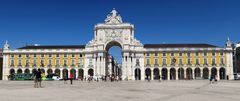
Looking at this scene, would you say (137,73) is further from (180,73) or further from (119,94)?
(119,94)

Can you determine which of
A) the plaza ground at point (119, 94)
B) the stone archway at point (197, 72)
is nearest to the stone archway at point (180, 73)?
the stone archway at point (197, 72)

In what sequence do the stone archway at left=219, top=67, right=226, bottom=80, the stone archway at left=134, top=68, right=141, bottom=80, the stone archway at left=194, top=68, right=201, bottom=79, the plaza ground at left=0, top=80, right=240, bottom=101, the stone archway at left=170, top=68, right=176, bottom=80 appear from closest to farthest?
the plaza ground at left=0, top=80, right=240, bottom=101 → the stone archway at left=219, top=67, right=226, bottom=80 → the stone archway at left=170, top=68, right=176, bottom=80 → the stone archway at left=134, top=68, right=141, bottom=80 → the stone archway at left=194, top=68, right=201, bottom=79

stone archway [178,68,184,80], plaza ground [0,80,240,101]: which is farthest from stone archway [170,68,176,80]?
plaza ground [0,80,240,101]

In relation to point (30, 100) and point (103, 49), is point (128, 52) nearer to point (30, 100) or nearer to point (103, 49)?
point (103, 49)

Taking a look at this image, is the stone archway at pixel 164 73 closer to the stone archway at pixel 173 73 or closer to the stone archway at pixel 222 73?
the stone archway at pixel 173 73

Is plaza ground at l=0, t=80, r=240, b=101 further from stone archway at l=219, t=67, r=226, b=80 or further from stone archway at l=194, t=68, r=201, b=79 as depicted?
stone archway at l=219, t=67, r=226, b=80

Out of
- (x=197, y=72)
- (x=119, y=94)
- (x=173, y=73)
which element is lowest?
(x=119, y=94)

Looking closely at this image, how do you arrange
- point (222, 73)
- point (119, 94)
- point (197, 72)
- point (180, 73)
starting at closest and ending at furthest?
point (119, 94) → point (180, 73) → point (222, 73) → point (197, 72)

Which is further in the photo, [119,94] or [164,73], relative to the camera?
[164,73]

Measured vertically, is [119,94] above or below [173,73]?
below

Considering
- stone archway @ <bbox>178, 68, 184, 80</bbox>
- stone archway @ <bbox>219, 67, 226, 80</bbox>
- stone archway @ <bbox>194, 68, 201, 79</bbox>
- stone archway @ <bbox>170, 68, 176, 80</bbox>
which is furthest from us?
stone archway @ <bbox>194, 68, 201, 79</bbox>

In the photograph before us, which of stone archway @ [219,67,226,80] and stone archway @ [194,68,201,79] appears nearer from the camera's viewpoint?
stone archway @ [219,67,226,80]

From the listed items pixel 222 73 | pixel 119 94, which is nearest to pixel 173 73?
pixel 222 73

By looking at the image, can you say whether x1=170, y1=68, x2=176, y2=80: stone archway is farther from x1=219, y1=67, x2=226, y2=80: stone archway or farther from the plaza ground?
the plaza ground
